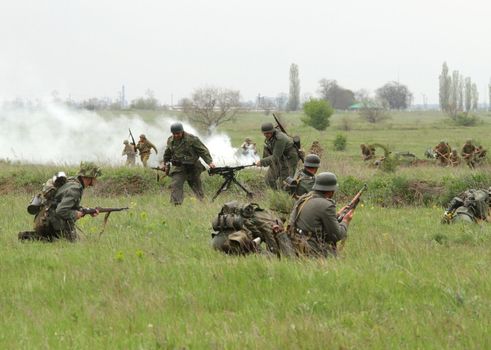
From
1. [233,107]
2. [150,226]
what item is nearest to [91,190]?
[150,226]

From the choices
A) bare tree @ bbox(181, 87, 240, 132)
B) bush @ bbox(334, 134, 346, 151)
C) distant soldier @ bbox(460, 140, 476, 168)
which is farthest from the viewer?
bare tree @ bbox(181, 87, 240, 132)

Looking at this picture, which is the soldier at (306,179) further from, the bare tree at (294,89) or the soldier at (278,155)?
the bare tree at (294,89)

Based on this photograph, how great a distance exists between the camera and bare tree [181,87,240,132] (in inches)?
2164

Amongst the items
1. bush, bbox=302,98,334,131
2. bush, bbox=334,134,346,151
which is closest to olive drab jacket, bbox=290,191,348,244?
bush, bbox=334,134,346,151

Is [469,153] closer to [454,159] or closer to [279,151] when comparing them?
[454,159]

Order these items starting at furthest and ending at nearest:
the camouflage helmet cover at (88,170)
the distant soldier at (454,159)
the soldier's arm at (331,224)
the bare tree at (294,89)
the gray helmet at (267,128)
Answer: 1. the bare tree at (294,89)
2. the distant soldier at (454,159)
3. the gray helmet at (267,128)
4. the camouflage helmet cover at (88,170)
5. the soldier's arm at (331,224)

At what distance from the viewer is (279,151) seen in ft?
43.0

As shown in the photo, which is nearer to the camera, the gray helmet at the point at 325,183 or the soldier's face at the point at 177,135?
the gray helmet at the point at 325,183

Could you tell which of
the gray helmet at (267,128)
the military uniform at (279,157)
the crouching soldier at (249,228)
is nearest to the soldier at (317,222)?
the crouching soldier at (249,228)

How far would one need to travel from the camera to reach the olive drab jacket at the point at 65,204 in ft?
29.9

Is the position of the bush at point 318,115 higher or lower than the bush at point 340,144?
higher

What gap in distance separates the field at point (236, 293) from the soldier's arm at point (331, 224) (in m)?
0.31

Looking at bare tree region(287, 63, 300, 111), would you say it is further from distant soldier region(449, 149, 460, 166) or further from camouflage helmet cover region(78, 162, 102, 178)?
camouflage helmet cover region(78, 162, 102, 178)

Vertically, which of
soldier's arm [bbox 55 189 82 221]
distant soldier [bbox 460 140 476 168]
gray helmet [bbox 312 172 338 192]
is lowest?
distant soldier [bbox 460 140 476 168]
